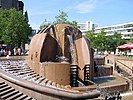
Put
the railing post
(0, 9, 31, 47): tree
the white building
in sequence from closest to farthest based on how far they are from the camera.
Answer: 1. the railing post
2. (0, 9, 31, 47): tree
3. the white building

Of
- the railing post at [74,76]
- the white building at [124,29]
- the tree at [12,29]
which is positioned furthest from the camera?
the white building at [124,29]

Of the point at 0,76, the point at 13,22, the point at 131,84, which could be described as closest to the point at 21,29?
the point at 13,22

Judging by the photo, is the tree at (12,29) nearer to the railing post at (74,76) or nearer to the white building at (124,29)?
the railing post at (74,76)

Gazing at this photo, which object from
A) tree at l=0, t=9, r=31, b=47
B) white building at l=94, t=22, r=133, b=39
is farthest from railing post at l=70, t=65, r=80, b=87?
white building at l=94, t=22, r=133, b=39

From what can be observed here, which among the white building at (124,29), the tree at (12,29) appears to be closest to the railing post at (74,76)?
the tree at (12,29)

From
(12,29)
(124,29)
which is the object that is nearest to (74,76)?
(12,29)

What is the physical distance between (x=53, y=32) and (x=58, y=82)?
16.0 ft

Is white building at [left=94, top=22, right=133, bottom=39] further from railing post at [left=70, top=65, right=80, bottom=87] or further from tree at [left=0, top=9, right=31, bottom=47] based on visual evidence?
railing post at [left=70, top=65, right=80, bottom=87]

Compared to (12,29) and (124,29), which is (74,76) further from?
(124,29)

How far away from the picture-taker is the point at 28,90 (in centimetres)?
1148


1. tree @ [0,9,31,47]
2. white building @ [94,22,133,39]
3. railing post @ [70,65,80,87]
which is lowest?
railing post @ [70,65,80,87]

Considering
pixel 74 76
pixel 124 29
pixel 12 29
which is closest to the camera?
pixel 74 76

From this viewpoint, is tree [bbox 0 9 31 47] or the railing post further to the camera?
tree [bbox 0 9 31 47]

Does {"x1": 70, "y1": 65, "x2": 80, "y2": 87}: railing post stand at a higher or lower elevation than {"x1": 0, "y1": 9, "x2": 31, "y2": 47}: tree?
lower
